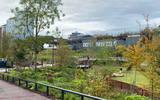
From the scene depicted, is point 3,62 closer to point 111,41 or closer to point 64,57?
point 64,57

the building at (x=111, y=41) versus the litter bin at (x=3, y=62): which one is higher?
the building at (x=111, y=41)

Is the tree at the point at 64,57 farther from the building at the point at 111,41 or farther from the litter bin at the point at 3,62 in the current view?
the litter bin at the point at 3,62

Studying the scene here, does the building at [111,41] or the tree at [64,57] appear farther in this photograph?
the building at [111,41]

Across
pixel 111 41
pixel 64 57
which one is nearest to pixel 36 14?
pixel 64 57

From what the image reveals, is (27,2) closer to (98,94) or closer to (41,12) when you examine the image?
(41,12)

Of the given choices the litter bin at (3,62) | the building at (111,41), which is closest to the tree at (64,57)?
the building at (111,41)

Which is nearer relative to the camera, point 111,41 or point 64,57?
point 64,57

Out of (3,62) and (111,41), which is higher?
(111,41)

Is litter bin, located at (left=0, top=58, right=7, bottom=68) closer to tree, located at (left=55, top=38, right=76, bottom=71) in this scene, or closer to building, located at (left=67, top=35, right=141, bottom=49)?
tree, located at (left=55, top=38, right=76, bottom=71)

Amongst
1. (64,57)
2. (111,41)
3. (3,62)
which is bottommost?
(3,62)

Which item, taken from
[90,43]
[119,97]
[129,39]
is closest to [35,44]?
[90,43]

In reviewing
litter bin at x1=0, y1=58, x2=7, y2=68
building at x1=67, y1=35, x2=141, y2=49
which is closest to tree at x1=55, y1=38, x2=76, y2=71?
building at x1=67, y1=35, x2=141, y2=49

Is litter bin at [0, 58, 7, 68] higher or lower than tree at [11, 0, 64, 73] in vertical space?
lower

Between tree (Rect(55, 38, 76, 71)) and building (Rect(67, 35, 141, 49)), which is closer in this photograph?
tree (Rect(55, 38, 76, 71))
